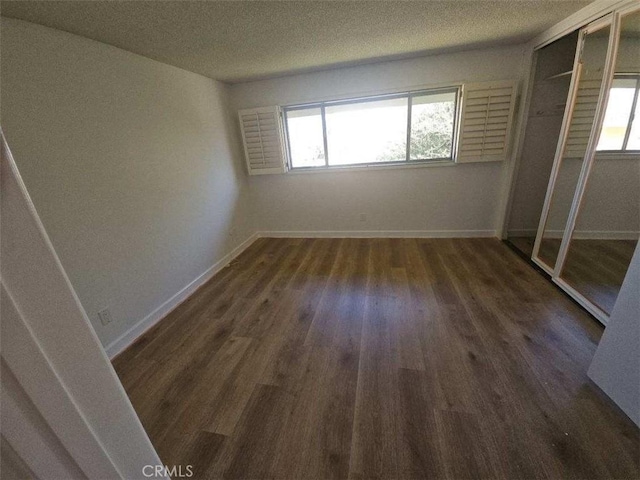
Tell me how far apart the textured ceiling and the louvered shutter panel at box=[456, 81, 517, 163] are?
42 centimetres

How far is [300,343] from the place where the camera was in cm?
182

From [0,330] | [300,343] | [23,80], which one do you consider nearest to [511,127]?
[300,343]

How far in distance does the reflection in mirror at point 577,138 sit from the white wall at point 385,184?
2.68 feet

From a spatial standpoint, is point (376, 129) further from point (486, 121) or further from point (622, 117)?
point (622, 117)

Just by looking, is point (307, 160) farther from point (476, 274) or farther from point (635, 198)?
point (635, 198)

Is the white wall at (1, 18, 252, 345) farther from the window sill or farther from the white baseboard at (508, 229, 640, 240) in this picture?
the white baseboard at (508, 229, 640, 240)

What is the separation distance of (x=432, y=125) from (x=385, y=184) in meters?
0.87

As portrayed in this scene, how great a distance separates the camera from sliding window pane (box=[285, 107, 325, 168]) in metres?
3.35

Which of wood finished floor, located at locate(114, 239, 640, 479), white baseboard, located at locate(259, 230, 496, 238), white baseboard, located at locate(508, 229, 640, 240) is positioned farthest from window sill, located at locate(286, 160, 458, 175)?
wood finished floor, located at locate(114, 239, 640, 479)

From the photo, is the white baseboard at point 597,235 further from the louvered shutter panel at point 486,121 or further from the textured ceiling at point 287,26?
the textured ceiling at point 287,26

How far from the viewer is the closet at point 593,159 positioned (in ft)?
5.62

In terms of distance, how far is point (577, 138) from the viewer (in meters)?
2.07

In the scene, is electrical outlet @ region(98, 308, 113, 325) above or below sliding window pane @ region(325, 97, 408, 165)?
below

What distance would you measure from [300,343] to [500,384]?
4.00 feet
